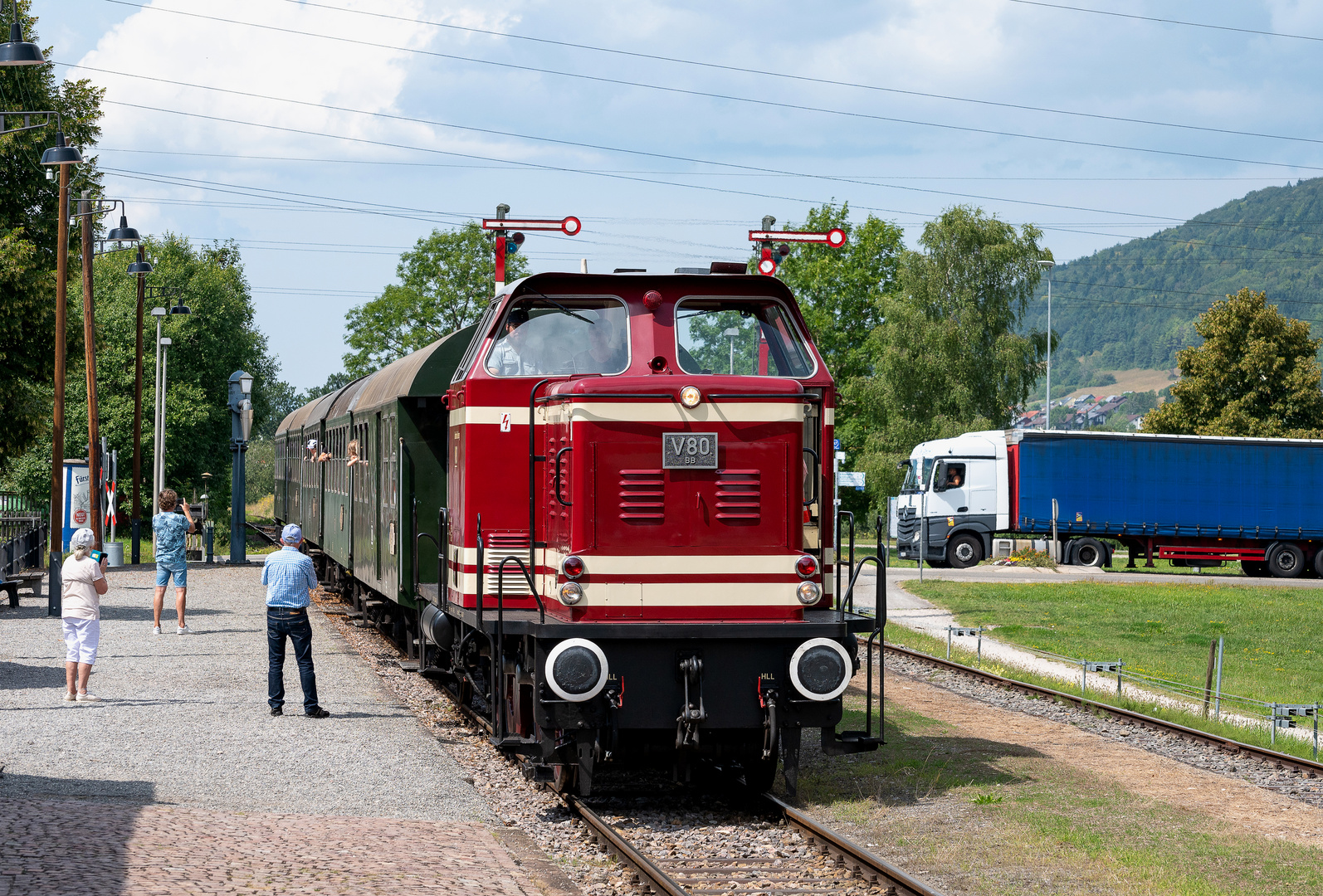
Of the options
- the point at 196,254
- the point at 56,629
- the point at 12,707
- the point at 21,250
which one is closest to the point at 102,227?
the point at 21,250

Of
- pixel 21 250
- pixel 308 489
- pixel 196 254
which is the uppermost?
pixel 196 254

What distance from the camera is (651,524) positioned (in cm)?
855

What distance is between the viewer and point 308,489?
83.7 feet

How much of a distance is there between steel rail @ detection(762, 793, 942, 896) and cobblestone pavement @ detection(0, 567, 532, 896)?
187 cm

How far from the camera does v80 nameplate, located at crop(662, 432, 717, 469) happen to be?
28.0ft

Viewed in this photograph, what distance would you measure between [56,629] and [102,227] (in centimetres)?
2075

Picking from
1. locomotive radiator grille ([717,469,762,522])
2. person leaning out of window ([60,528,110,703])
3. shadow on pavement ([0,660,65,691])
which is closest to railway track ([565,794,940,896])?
locomotive radiator grille ([717,469,762,522])

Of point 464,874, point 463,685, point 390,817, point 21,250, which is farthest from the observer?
point 21,250

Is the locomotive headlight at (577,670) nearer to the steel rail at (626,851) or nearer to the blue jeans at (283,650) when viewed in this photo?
the steel rail at (626,851)

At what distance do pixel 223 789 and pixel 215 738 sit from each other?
2021 millimetres

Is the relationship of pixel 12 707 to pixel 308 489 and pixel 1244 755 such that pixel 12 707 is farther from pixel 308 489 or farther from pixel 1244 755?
pixel 308 489

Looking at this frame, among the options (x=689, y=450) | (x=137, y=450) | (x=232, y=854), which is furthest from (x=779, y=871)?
(x=137, y=450)

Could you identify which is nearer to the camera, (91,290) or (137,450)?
(91,290)

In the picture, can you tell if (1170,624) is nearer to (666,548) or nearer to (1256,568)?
(1256,568)
